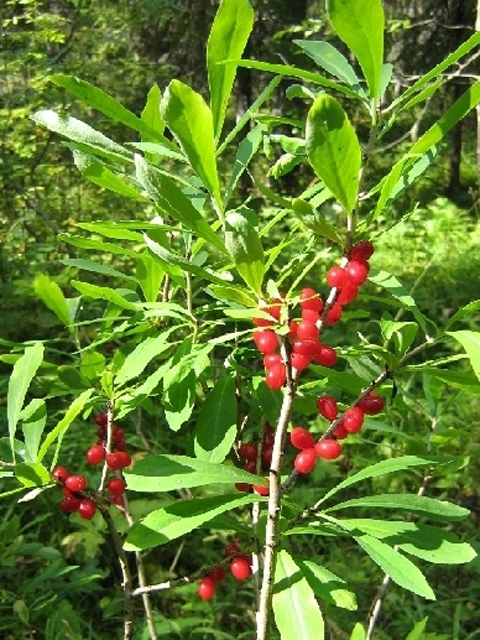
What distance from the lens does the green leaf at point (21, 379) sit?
824 millimetres

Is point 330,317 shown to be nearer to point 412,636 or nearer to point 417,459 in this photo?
point 417,459

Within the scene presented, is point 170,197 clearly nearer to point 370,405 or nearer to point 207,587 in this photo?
point 370,405

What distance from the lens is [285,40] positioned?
21.9 ft

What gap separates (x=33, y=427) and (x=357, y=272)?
0.45 m

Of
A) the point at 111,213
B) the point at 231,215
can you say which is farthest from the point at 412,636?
the point at 111,213

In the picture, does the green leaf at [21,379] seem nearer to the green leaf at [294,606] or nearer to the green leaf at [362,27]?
the green leaf at [294,606]

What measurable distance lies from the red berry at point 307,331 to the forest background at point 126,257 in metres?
0.22

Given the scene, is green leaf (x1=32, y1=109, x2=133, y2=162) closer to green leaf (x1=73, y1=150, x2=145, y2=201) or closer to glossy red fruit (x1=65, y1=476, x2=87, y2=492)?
green leaf (x1=73, y1=150, x2=145, y2=201)

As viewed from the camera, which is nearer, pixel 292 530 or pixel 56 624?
pixel 292 530

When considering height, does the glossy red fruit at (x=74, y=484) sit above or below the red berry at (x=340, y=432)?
below

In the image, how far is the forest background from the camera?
2.43 m

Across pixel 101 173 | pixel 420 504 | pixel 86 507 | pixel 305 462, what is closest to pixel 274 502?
pixel 305 462

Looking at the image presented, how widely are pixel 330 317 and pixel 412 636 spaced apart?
0.74 meters

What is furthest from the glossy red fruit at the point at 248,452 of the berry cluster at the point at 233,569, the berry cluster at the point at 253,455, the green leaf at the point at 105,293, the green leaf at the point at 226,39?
the green leaf at the point at 226,39
